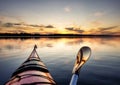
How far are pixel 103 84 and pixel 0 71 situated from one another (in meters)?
6.93

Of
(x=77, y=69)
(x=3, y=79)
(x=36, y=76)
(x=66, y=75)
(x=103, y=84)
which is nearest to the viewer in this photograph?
(x=77, y=69)

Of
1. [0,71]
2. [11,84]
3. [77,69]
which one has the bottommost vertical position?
[0,71]

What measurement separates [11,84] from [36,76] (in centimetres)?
79

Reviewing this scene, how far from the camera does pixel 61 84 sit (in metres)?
9.87

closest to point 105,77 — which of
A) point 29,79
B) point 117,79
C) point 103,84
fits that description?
point 117,79

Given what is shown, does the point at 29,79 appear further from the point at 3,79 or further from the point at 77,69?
the point at 3,79

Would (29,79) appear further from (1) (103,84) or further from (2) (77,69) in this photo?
(1) (103,84)

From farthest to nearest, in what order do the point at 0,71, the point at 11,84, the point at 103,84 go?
the point at 0,71
the point at 103,84
the point at 11,84

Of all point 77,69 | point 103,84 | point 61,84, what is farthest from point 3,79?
point 77,69

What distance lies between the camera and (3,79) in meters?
10.7

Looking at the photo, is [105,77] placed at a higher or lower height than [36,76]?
→ lower

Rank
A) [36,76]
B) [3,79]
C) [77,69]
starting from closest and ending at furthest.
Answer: [77,69]
[36,76]
[3,79]

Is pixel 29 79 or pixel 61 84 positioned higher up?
pixel 29 79

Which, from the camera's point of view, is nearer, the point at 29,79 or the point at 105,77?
the point at 29,79
